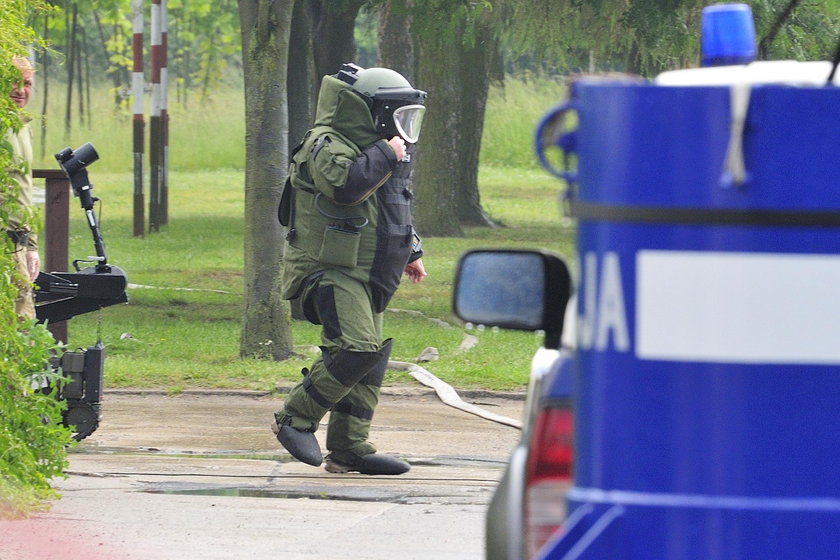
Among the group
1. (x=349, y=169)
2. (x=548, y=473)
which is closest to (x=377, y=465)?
(x=349, y=169)

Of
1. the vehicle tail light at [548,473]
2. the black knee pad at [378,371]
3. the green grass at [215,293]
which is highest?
the vehicle tail light at [548,473]

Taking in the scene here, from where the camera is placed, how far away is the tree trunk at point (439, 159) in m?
21.0

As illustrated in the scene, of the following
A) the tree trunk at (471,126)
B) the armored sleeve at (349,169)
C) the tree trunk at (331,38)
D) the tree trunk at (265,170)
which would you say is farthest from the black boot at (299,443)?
the tree trunk at (471,126)

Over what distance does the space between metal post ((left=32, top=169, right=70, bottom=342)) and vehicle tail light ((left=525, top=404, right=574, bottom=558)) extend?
20.9 feet

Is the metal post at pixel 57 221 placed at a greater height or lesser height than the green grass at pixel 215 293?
greater

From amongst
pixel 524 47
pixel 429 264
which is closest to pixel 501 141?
pixel 429 264

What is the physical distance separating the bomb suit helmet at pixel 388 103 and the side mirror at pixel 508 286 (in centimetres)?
407

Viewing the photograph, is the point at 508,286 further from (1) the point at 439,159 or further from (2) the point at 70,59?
(2) the point at 70,59

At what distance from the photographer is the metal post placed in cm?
866

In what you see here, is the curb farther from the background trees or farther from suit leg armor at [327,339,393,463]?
suit leg armor at [327,339,393,463]

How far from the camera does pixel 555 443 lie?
2590 mm

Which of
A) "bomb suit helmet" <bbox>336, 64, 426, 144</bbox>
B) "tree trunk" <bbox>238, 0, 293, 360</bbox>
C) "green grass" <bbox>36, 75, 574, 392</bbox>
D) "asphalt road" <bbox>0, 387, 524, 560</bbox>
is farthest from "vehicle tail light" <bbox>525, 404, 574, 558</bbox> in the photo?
"tree trunk" <bbox>238, 0, 293, 360</bbox>

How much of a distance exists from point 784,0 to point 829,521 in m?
10.3

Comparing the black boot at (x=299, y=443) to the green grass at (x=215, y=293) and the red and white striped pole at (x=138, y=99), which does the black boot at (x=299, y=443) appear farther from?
the red and white striped pole at (x=138, y=99)
